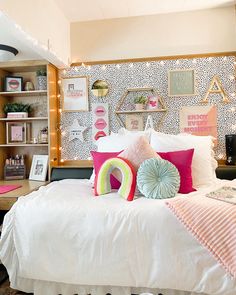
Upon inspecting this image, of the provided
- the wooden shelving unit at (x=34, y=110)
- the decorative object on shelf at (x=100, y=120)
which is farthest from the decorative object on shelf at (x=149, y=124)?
the wooden shelving unit at (x=34, y=110)

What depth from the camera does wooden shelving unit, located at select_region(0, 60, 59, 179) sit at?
2770mm

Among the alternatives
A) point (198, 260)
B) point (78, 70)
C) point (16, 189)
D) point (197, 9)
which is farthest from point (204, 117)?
point (16, 189)

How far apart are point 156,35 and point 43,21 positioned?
1219 millimetres

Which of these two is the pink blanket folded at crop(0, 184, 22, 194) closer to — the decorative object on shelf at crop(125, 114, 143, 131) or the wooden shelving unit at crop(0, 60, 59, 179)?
the wooden shelving unit at crop(0, 60, 59, 179)

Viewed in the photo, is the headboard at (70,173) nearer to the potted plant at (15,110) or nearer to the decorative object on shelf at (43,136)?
the decorative object on shelf at (43,136)

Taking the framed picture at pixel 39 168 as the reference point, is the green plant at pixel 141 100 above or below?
above

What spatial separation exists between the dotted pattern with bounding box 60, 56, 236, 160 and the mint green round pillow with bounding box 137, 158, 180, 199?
103 cm

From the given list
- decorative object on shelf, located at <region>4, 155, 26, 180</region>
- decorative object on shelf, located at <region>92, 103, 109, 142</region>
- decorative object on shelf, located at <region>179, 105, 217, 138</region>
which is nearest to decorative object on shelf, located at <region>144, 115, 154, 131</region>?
decorative object on shelf, located at <region>179, 105, 217, 138</region>

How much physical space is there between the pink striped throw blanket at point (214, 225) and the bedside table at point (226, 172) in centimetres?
94

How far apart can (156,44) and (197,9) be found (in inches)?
21.5

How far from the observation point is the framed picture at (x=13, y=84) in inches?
113

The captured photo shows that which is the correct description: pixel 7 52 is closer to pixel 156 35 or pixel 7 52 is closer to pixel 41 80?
pixel 41 80

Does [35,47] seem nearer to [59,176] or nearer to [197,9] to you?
[59,176]

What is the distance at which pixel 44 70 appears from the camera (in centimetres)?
289
